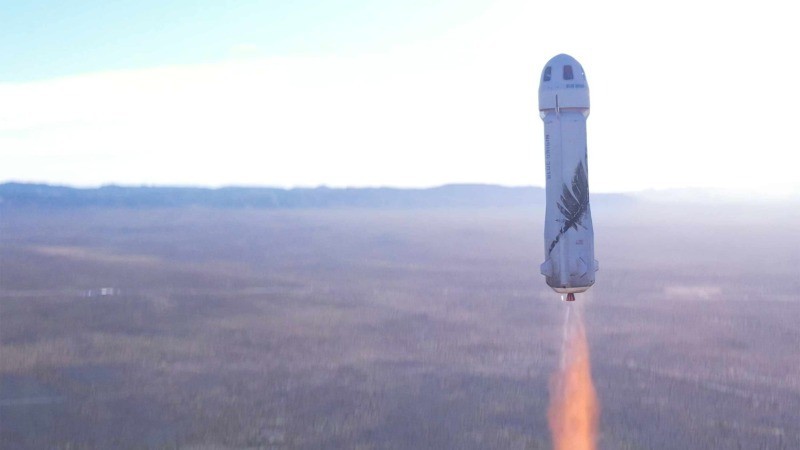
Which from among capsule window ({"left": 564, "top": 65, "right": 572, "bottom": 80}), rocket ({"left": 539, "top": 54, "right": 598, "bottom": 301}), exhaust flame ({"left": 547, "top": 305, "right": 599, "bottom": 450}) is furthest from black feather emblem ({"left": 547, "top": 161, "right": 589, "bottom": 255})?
exhaust flame ({"left": 547, "top": 305, "right": 599, "bottom": 450})

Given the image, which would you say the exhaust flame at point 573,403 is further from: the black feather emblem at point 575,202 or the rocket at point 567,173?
the black feather emblem at point 575,202

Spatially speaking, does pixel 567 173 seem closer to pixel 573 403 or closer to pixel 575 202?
pixel 575 202

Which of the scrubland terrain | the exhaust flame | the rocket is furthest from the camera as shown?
the scrubland terrain

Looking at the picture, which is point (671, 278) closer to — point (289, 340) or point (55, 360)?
point (289, 340)

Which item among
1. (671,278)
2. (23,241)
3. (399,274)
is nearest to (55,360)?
(399,274)

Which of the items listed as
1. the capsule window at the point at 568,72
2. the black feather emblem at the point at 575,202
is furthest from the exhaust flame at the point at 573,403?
the capsule window at the point at 568,72

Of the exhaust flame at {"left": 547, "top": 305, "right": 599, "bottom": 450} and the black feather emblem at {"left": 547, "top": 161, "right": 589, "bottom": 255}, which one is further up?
the black feather emblem at {"left": 547, "top": 161, "right": 589, "bottom": 255}

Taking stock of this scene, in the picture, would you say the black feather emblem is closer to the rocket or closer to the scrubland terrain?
the rocket
